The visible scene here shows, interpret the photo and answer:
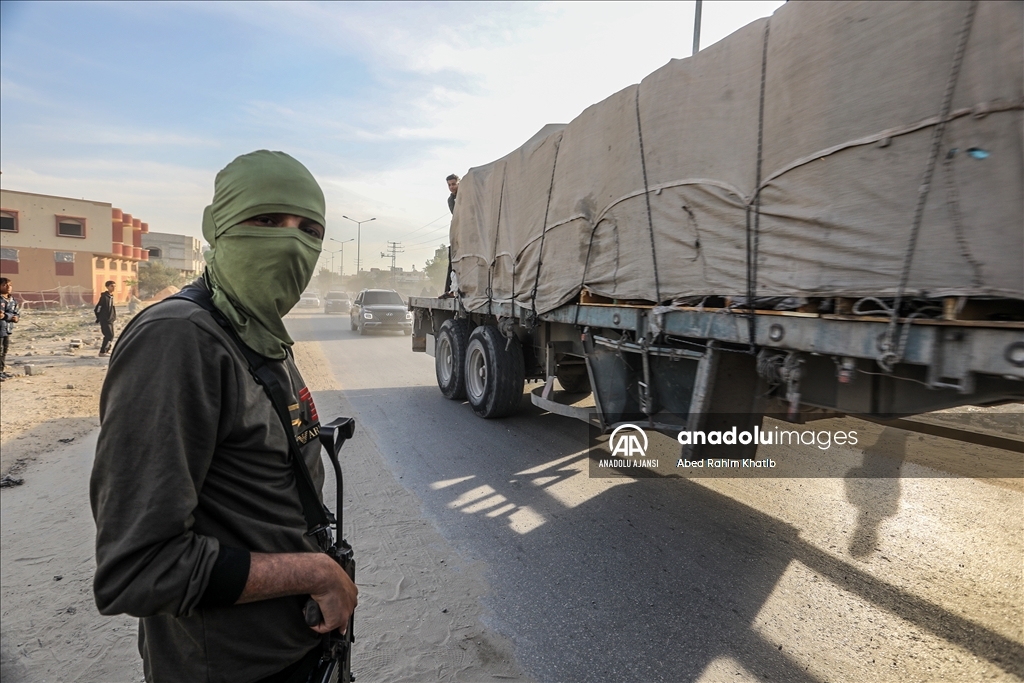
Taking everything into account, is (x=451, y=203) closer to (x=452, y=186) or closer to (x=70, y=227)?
(x=452, y=186)

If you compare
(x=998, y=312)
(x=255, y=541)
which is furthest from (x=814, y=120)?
(x=255, y=541)

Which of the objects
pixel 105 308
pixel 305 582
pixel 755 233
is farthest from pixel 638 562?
pixel 105 308

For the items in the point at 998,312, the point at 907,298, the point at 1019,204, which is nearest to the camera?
the point at 1019,204

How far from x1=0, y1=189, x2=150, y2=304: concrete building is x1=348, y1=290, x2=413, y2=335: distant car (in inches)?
699

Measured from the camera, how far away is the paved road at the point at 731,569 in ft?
8.70

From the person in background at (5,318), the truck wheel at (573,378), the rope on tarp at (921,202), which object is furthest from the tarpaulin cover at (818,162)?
the person in background at (5,318)

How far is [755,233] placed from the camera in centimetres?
301

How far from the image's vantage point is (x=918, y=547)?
3.68 m

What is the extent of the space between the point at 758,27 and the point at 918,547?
352 cm

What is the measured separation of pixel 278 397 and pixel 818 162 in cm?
266

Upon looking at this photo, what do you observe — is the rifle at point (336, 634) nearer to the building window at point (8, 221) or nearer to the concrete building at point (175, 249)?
the building window at point (8, 221)

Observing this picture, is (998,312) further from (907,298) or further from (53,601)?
(53,601)

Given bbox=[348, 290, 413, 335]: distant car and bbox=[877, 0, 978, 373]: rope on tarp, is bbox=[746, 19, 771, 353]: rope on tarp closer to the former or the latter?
bbox=[877, 0, 978, 373]: rope on tarp

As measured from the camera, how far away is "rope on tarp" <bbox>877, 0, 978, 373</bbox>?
6.82 ft
